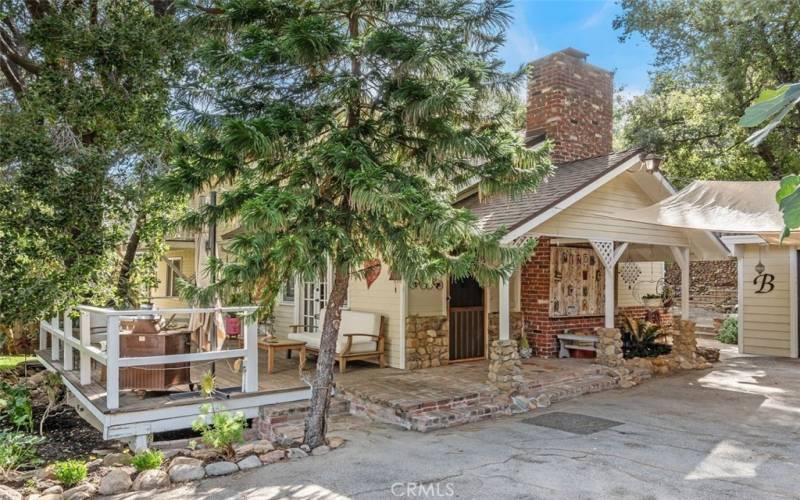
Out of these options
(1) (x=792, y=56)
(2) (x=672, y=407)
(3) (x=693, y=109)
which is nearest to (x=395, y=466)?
(2) (x=672, y=407)

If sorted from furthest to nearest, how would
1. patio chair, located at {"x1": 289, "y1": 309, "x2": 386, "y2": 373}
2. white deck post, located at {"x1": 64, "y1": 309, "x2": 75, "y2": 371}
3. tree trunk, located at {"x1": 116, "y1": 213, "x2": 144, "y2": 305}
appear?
patio chair, located at {"x1": 289, "y1": 309, "x2": 386, "y2": 373} → white deck post, located at {"x1": 64, "y1": 309, "x2": 75, "y2": 371} → tree trunk, located at {"x1": 116, "y1": 213, "x2": 144, "y2": 305}

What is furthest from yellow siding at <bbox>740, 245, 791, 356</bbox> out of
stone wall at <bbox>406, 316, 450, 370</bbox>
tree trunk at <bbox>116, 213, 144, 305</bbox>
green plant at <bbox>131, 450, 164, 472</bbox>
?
green plant at <bbox>131, 450, 164, 472</bbox>

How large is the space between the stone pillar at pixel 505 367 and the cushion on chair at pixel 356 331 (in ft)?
7.40

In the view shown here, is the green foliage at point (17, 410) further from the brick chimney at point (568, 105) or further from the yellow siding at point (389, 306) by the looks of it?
the brick chimney at point (568, 105)

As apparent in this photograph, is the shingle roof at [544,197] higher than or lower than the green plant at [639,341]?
higher

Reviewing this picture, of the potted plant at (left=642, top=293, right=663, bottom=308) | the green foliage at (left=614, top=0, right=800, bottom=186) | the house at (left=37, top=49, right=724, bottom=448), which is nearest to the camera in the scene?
the house at (left=37, top=49, right=724, bottom=448)

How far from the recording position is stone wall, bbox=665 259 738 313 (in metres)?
17.5

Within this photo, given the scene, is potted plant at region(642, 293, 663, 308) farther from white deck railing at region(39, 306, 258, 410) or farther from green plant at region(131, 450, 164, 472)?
green plant at region(131, 450, 164, 472)

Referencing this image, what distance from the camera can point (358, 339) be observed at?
359 inches

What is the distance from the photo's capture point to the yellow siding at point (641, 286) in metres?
11.6

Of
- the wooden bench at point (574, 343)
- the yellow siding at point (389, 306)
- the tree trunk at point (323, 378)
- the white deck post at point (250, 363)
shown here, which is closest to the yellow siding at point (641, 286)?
the wooden bench at point (574, 343)

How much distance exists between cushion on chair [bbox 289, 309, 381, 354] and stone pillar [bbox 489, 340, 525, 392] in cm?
225

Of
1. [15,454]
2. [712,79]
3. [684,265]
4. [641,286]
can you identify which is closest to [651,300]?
[641,286]

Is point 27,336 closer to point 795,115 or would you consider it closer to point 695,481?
point 695,481
